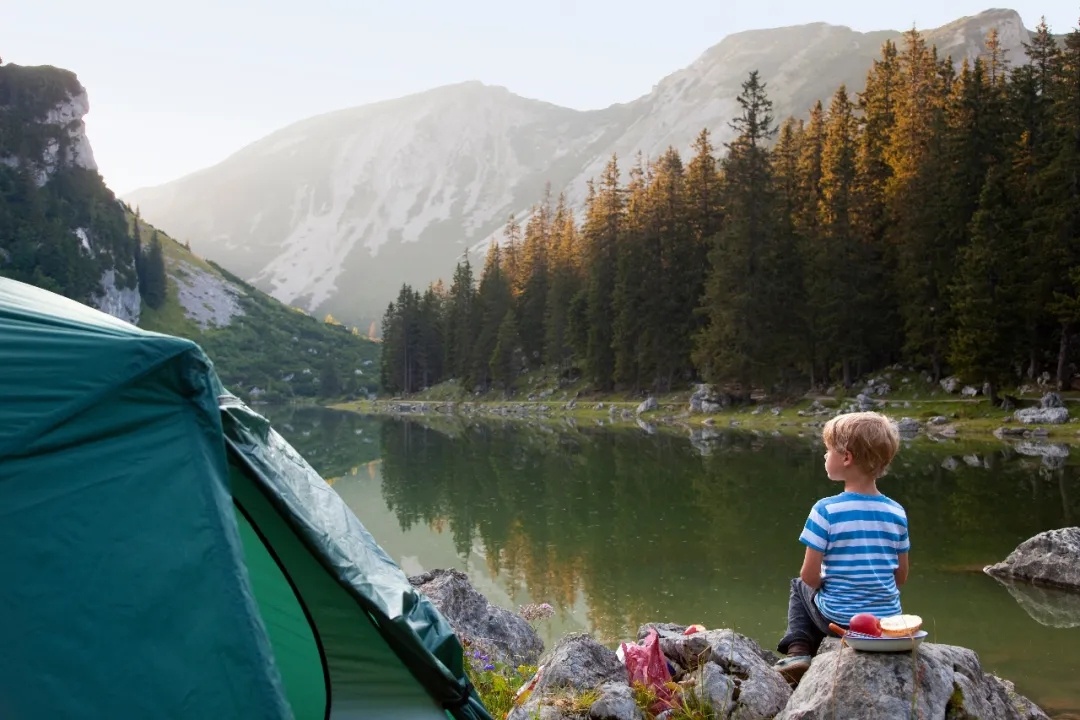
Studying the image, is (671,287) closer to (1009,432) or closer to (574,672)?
(1009,432)

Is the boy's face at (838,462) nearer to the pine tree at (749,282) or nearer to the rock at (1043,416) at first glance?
the rock at (1043,416)

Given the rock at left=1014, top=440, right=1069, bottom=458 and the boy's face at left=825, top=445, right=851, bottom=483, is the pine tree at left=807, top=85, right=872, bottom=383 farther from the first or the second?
the boy's face at left=825, top=445, right=851, bottom=483

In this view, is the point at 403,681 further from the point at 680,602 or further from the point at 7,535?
the point at 680,602

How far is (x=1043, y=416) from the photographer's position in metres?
26.0

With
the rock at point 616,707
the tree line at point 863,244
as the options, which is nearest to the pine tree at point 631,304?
the tree line at point 863,244

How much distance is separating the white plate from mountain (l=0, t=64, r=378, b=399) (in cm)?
8268

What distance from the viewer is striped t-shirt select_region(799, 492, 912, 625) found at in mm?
4414

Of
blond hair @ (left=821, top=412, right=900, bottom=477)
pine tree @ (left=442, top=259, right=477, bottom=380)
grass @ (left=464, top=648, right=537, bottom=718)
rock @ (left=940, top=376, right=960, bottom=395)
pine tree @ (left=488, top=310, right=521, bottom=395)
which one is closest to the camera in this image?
blond hair @ (left=821, top=412, right=900, bottom=477)

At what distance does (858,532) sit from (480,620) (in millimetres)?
4553

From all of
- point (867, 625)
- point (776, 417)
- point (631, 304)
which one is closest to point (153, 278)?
point (631, 304)

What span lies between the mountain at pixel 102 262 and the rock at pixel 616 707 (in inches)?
3194

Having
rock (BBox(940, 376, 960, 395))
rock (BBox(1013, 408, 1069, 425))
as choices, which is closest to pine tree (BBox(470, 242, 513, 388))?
rock (BBox(940, 376, 960, 395))

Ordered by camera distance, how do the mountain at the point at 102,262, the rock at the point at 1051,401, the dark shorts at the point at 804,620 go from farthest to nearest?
the mountain at the point at 102,262, the rock at the point at 1051,401, the dark shorts at the point at 804,620

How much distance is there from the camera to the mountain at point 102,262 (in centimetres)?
9475
